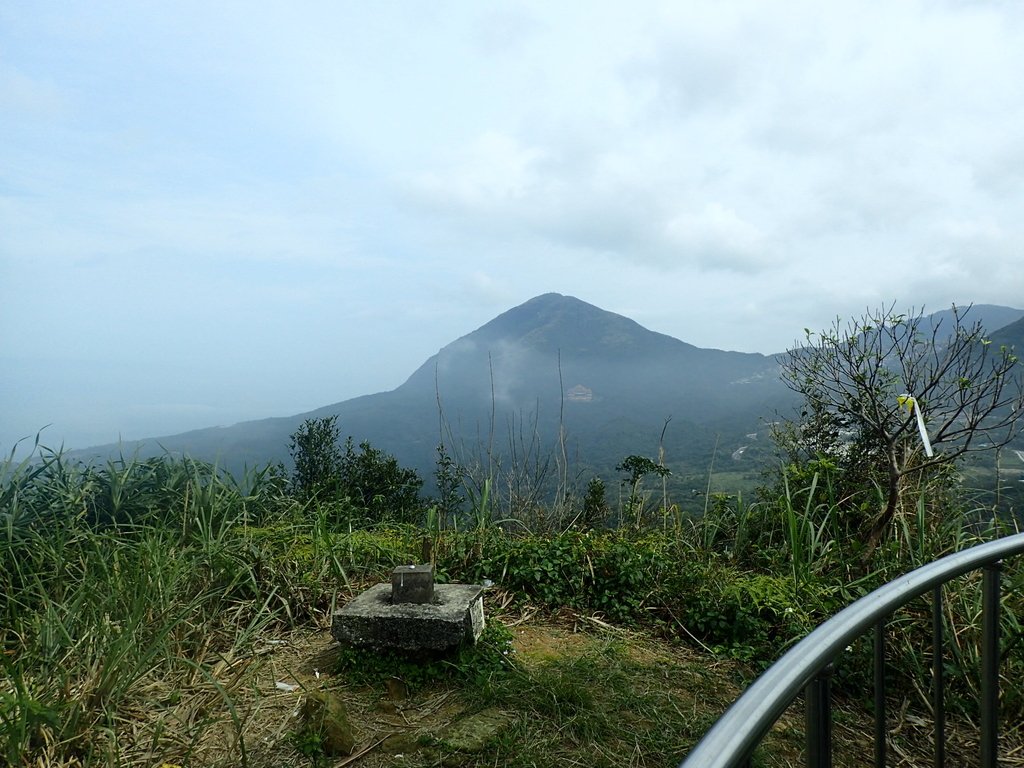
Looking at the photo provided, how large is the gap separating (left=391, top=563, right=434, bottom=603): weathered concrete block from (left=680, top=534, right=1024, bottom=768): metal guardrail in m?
2.28

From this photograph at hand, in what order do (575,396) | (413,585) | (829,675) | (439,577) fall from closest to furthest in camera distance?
(829,675) → (413,585) → (439,577) → (575,396)

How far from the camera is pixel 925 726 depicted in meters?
3.01

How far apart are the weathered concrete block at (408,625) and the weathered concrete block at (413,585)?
1.4 inches

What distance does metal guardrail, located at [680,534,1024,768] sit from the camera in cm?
Result: 69

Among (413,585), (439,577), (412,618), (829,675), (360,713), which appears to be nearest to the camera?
(829,675)

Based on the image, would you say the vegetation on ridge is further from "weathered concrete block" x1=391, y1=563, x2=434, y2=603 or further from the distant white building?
the distant white building

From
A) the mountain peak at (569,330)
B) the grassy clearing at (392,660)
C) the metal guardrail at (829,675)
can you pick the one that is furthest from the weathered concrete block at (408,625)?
the mountain peak at (569,330)

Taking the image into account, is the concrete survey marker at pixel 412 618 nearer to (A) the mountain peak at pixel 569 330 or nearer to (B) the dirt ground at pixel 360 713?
(B) the dirt ground at pixel 360 713

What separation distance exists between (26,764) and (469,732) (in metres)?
1.45

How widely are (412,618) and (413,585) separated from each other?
24 centimetres

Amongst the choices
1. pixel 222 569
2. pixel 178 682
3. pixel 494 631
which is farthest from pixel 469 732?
pixel 222 569

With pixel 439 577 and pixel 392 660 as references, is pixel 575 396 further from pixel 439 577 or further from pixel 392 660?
pixel 392 660

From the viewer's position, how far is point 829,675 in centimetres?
90

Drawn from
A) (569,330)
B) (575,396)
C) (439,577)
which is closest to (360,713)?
(439,577)
